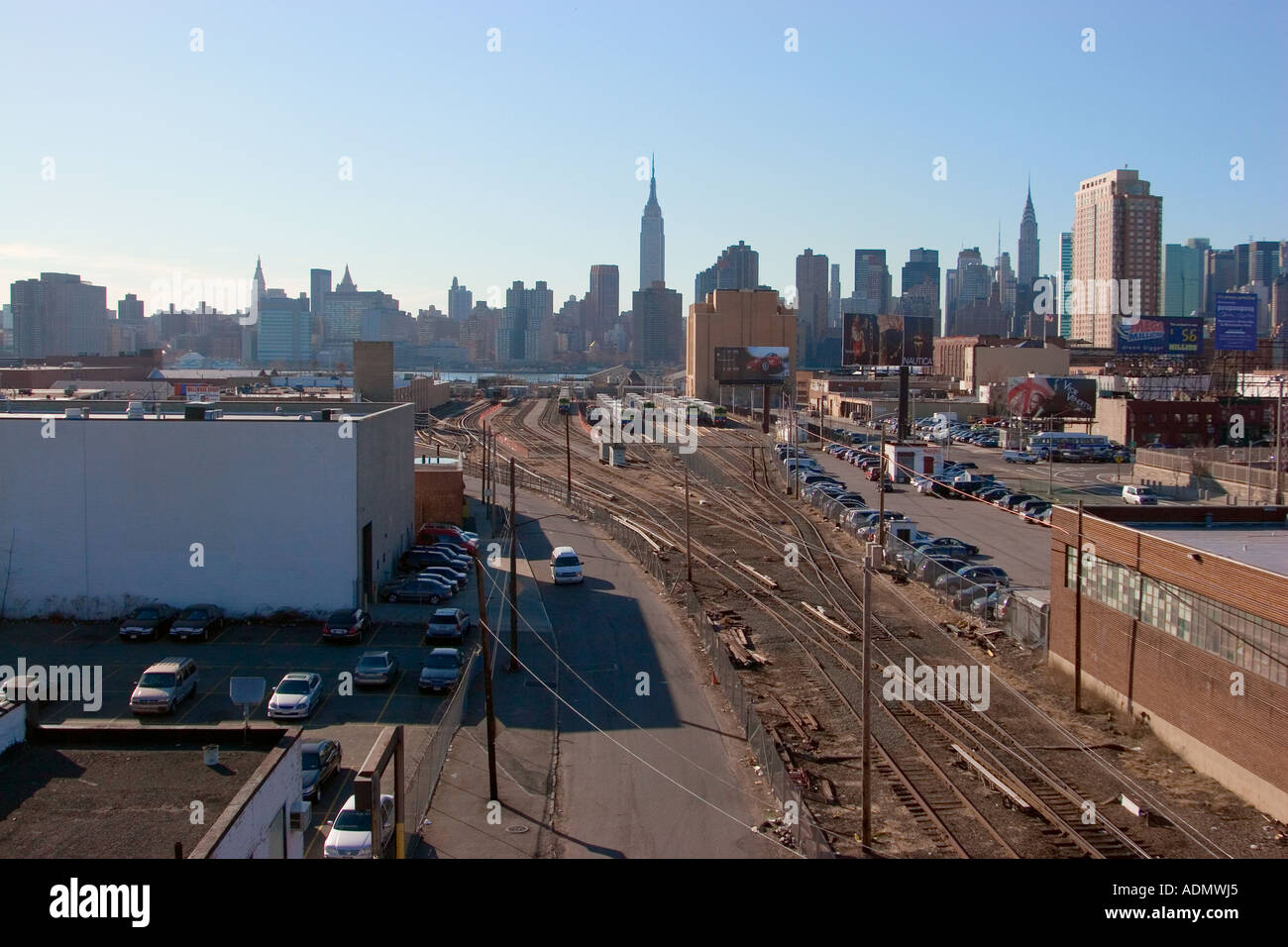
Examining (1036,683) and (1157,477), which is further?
(1157,477)

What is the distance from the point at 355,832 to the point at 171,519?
1346 cm

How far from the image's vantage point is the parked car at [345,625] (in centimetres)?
2048

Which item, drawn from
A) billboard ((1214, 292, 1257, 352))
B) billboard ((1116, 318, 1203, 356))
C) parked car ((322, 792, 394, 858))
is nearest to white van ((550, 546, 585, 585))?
parked car ((322, 792, 394, 858))

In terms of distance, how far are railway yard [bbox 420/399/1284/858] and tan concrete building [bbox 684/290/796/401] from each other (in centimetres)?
6408

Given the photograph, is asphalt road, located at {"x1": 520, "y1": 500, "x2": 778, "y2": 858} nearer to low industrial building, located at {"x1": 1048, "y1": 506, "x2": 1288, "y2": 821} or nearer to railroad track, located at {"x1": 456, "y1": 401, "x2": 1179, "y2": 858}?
railroad track, located at {"x1": 456, "y1": 401, "x2": 1179, "y2": 858}

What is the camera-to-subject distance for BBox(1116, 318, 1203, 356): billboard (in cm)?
5634

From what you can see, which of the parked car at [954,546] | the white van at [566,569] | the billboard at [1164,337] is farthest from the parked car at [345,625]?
the billboard at [1164,337]

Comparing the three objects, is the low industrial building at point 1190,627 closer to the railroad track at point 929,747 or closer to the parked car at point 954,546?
the railroad track at point 929,747

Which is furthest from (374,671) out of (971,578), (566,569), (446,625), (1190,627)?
(971,578)

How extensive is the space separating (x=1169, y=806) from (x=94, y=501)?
20.5 metres

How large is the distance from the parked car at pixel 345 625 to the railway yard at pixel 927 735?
6.86 m
